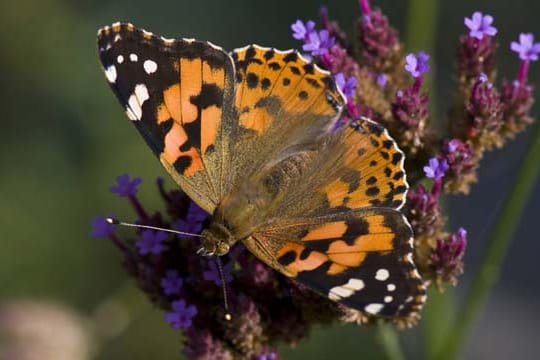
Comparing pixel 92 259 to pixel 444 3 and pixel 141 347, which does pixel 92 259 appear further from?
pixel 444 3

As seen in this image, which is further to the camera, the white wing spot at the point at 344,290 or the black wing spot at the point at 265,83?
the black wing spot at the point at 265,83

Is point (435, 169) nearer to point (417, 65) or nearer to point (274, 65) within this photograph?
point (417, 65)

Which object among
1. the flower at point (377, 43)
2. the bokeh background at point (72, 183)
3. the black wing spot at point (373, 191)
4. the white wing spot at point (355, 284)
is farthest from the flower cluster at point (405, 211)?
the bokeh background at point (72, 183)

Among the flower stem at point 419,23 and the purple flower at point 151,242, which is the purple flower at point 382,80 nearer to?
the flower stem at point 419,23

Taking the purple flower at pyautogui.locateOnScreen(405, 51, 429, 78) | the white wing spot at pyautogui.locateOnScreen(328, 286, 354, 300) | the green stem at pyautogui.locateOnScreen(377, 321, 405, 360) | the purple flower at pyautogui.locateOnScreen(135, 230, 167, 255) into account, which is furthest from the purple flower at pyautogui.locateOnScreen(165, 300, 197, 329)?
the purple flower at pyautogui.locateOnScreen(405, 51, 429, 78)

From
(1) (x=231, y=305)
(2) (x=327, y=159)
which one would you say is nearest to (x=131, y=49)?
(2) (x=327, y=159)

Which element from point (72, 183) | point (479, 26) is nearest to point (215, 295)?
point (479, 26)
